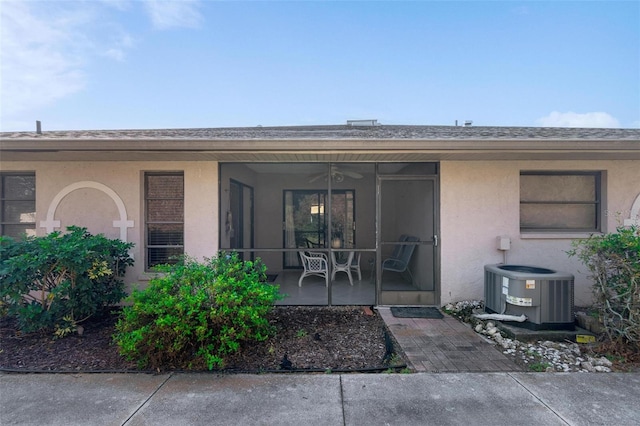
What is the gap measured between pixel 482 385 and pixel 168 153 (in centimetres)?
495

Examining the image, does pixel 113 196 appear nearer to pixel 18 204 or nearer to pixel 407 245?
pixel 18 204

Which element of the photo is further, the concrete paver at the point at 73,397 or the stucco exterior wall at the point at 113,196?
the stucco exterior wall at the point at 113,196

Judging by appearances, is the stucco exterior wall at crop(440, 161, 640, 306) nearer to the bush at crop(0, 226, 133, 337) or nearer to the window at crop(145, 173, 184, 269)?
the window at crop(145, 173, 184, 269)

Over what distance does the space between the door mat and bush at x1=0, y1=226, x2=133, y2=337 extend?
4.18m

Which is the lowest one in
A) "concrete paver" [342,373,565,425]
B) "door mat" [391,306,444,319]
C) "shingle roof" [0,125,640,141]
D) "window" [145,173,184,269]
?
"door mat" [391,306,444,319]

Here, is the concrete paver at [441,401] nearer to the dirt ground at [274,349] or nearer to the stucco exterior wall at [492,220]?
the dirt ground at [274,349]

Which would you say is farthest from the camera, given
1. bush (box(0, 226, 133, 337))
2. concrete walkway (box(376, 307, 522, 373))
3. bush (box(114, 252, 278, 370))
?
bush (box(0, 226, 133, 337))

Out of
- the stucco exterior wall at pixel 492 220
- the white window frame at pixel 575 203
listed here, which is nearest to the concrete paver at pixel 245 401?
the stucco exterior wall at pixel 492 220

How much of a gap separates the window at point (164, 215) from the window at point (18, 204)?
2.02 metres

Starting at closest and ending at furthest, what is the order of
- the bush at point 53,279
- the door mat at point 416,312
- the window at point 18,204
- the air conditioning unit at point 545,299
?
the bush at point 53,279 < the air conditioning unit at point 545,299 < the door mat at point 416,312 < the window at point 18,204

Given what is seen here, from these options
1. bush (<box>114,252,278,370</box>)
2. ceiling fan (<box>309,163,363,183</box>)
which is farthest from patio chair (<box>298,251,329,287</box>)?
bush (<box>114,252,278,370</box>)

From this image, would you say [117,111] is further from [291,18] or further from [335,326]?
[335,326]

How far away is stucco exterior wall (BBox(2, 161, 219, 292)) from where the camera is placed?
17.9 ft

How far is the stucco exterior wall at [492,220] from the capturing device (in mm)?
5430
